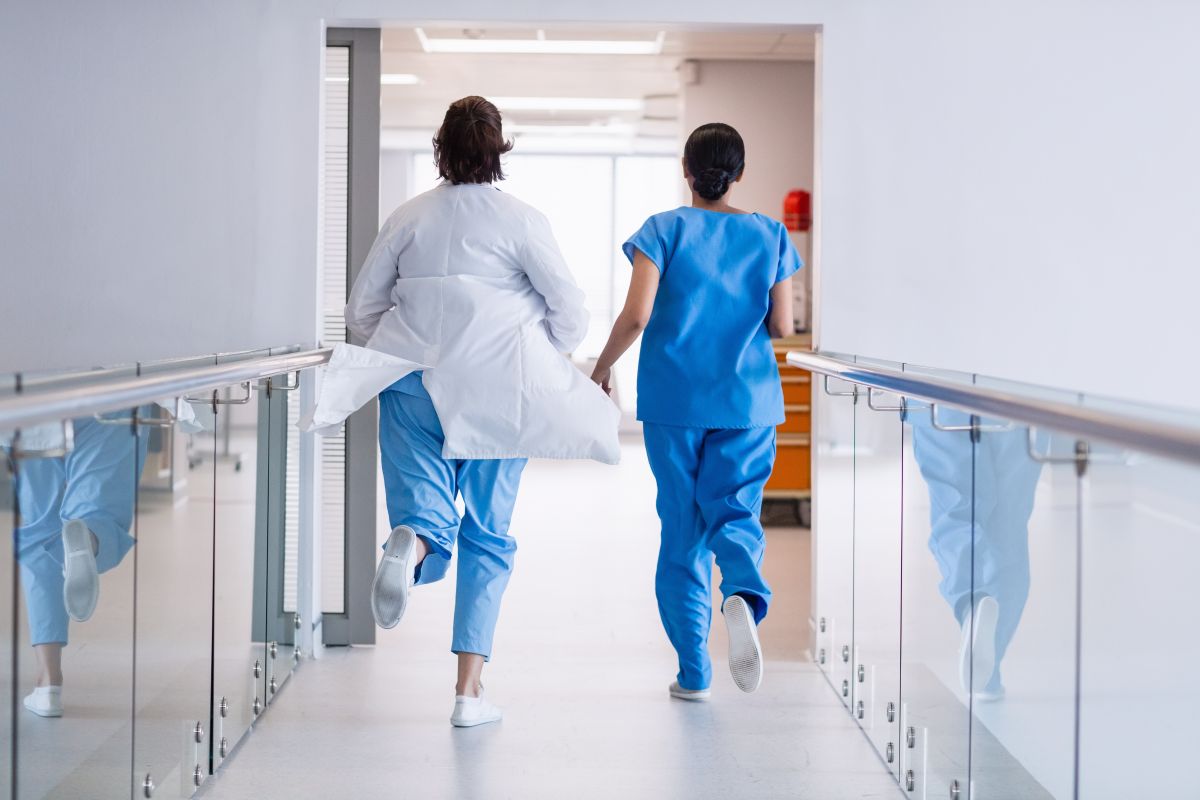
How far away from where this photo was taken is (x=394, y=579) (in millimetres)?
3145

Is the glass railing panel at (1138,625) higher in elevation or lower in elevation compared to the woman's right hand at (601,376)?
lower

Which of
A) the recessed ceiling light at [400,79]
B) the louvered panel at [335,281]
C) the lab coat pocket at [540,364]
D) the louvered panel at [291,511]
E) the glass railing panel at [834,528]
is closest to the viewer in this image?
the lab coat pocket at [540,364]

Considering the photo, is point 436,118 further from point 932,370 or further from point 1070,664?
point 1070,664

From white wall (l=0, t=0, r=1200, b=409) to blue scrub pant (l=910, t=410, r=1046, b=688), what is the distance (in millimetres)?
1524

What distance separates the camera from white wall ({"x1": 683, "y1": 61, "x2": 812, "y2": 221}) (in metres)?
7.97

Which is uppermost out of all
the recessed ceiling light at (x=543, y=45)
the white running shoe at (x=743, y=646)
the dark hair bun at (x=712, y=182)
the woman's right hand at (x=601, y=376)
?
the recessed ceiling light at (x=543, y=45)

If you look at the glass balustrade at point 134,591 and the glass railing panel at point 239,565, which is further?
the glass railing panel at point 239,565

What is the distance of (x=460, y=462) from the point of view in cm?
347

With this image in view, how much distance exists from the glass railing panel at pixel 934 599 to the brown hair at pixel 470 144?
1.30 metres

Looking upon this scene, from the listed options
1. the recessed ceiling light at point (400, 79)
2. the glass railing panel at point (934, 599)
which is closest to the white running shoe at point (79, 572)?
the glass railing panel at point (934, 599)

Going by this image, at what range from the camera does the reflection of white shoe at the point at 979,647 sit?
2.29 metres

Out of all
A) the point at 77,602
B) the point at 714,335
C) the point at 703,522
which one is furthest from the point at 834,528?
the point at 77,602

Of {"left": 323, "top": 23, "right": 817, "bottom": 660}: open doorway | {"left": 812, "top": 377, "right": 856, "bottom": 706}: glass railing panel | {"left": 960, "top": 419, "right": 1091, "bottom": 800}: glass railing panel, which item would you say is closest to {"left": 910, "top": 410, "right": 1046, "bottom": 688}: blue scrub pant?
{"left": 960, "top": 419, "right": 1091, "bottom": 800}: glass railing panel

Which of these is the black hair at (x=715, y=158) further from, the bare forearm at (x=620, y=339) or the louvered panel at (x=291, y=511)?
the louvered panel at (x=291, y=511)
